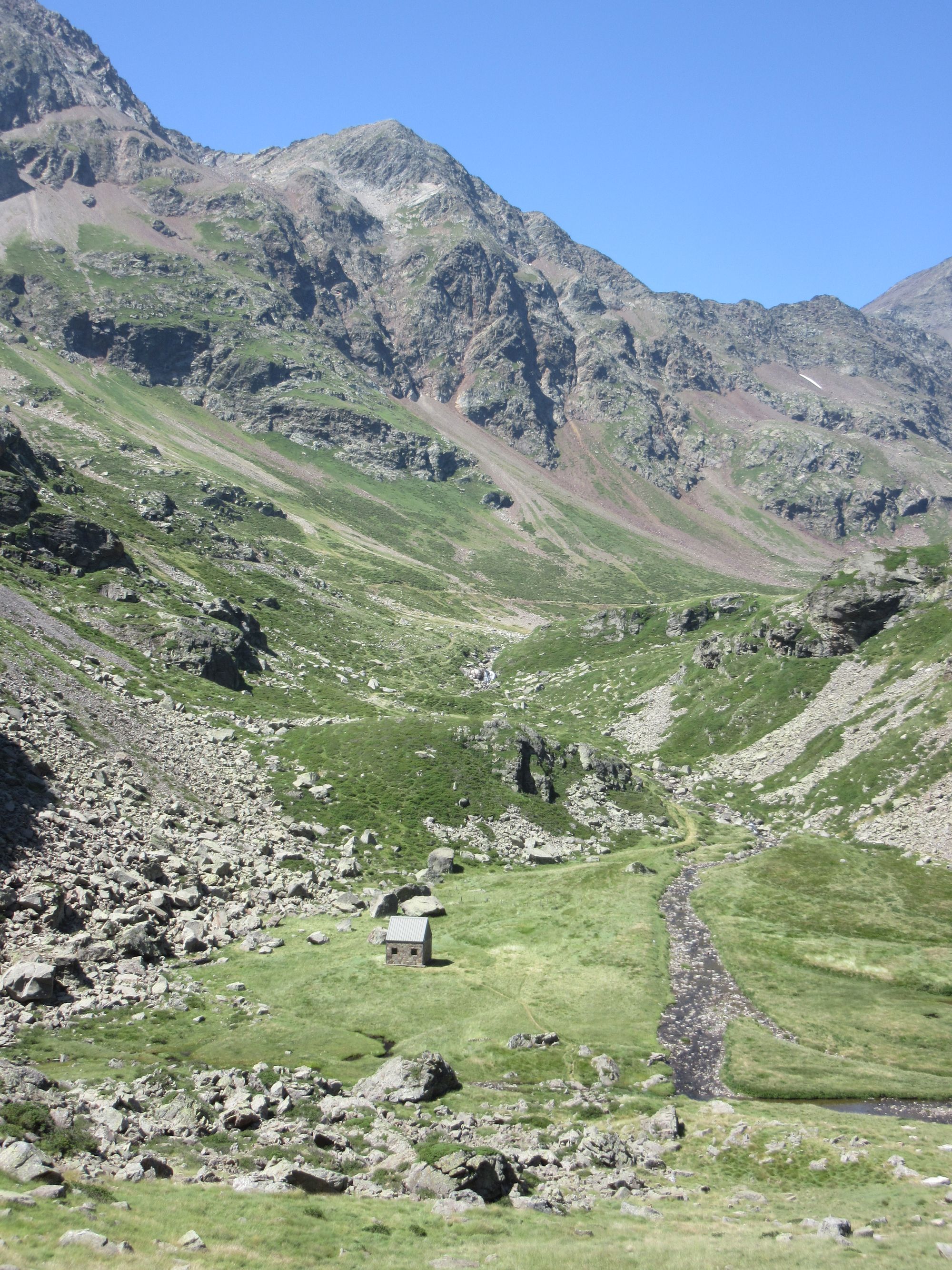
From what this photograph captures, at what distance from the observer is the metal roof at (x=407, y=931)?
56094 mm

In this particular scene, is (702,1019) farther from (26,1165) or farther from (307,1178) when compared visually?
(26,1165)

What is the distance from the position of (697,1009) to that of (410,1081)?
987 inches

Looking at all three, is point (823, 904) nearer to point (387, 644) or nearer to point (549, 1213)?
point (549, 1213)

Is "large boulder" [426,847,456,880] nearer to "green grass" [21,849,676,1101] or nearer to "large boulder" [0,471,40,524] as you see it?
"green grass" [21,849,676,1101]

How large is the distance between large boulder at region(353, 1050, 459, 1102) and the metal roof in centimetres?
1472

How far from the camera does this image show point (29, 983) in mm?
40281

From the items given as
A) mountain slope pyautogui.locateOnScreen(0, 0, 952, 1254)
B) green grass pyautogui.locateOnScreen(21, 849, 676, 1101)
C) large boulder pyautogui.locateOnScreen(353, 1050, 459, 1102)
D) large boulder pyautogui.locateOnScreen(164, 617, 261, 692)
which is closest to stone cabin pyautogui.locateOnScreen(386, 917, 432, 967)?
green grass pyautogui.locateOnScreen(21, 849, 676, 1101)

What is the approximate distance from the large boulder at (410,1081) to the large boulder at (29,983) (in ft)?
56.8

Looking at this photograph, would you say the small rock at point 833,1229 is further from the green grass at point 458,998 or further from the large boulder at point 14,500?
the large boulder at point 14,500

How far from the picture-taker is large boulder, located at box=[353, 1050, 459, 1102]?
1512 inches

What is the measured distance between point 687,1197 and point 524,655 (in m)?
162

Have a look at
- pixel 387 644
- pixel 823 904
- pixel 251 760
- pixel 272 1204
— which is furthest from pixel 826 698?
pixel 272 1204

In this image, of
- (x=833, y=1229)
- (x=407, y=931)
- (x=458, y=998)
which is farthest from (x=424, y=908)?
(x=833, y=1229)

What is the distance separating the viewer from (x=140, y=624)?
10988 centimetres
